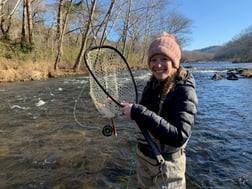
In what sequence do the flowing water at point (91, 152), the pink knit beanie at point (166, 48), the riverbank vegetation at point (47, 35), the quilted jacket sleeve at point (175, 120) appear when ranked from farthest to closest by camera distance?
the riverbank vegetation at point (47, 35), the flowing water at point (91, 152), the pink knit beanie at point (166, 48), the quilted jacket sleeve at point (175, 120)

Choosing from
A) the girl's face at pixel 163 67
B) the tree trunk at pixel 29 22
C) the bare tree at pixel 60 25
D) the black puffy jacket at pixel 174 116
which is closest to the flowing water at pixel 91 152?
the black puffy jacket at pixel 174 116

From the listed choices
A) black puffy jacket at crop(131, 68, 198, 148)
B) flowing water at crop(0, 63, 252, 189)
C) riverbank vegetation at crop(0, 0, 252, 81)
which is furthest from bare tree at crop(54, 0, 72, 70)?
black puffy jacket at crop(131, 68, 198, 148)

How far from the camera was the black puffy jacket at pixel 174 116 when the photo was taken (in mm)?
2295

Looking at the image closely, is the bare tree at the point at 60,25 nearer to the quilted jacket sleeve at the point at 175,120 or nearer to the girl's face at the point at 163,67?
the girl's face at the point at 163,67

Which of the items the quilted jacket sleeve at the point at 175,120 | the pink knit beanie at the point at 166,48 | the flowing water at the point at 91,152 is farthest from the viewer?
the flowing water at the point at 91,152

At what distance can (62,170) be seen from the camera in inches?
190

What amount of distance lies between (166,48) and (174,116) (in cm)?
64

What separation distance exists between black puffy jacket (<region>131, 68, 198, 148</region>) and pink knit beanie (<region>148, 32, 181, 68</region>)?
0.24 meters

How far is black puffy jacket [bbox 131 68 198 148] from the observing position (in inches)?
90.4

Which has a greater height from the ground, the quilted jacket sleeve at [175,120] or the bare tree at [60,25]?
the bare tree at [60,25]

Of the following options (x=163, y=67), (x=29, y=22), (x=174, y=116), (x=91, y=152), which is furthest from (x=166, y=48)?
(x=29, y=22)

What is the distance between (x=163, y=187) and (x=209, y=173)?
260 cm

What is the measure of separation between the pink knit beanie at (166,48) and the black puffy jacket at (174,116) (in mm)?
236

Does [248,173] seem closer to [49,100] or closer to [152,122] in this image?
[152,122]
